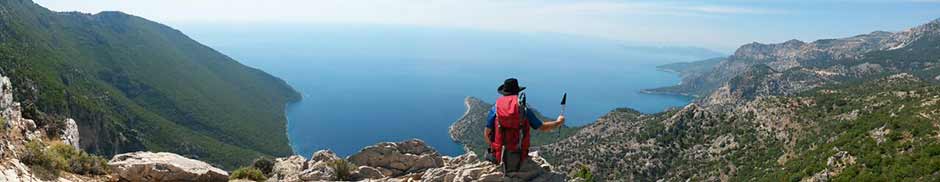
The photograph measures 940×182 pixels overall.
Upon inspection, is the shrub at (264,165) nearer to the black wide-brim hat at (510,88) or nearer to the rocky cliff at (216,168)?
the rocky cliff at (216,168)

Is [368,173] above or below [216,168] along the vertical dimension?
below

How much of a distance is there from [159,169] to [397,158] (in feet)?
24.9

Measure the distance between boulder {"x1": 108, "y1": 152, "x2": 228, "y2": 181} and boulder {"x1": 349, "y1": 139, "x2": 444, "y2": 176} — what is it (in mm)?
5172

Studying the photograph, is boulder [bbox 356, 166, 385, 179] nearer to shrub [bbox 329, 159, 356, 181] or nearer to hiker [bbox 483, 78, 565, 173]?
shrub [bbox 329, 159, 356, 181]

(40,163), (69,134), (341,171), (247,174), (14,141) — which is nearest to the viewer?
(40,163)

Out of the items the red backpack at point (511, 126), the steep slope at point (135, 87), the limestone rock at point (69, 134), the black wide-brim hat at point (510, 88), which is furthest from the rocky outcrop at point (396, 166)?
the steep slope at point (135, 87)

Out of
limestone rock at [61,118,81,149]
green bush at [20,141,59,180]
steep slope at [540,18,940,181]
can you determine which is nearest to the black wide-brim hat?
green bush at [20,141,59,180]

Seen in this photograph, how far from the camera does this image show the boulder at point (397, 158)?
1828 centimetres

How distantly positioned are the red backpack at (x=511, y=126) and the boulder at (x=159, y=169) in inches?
360

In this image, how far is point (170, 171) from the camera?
46.2ft

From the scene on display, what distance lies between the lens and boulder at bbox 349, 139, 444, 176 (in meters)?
18.3

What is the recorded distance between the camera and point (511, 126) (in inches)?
366

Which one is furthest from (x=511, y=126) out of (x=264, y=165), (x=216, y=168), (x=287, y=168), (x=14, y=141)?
(x=264, y=165)

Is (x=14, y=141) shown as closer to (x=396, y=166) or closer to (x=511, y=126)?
(x=396, y=166)
